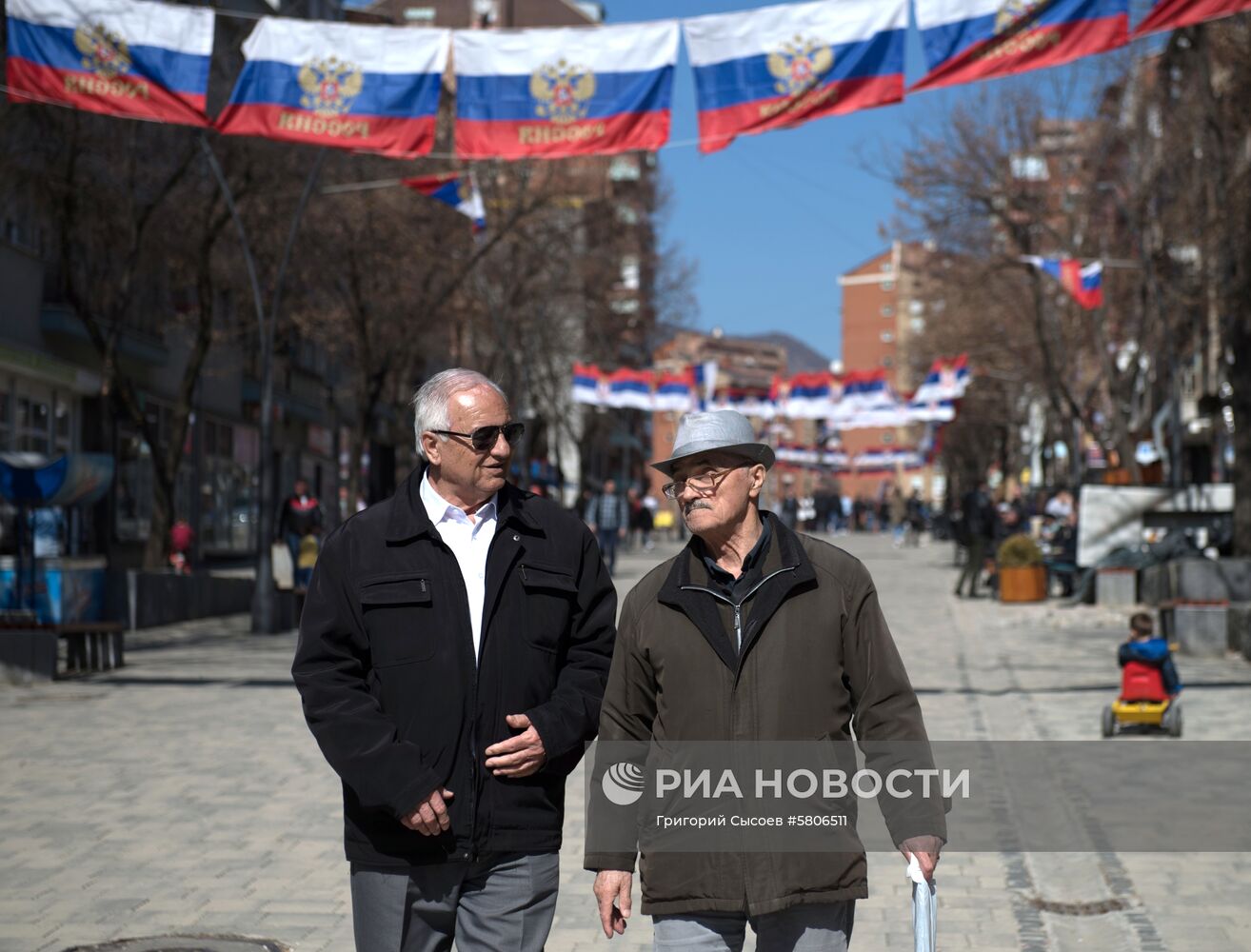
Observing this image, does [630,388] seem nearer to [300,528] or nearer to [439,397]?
[300,528]

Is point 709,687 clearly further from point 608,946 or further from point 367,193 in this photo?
point 367,193

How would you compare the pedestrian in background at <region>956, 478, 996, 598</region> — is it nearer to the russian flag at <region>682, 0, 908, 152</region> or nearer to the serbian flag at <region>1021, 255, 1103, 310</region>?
the serbian flag at <region>1021, 255, 1103, 310</region>

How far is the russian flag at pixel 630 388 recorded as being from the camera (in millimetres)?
→ 47750

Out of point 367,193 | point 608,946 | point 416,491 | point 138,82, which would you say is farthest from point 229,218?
point 416,491

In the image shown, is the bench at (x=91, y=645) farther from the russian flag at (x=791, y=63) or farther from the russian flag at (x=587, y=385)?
the russian flag at (x=587, y=385)

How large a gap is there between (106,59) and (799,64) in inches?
204

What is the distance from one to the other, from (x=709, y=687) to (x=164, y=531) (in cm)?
2415

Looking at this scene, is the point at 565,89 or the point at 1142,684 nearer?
the point at 1142,684

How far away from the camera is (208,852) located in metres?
8.05

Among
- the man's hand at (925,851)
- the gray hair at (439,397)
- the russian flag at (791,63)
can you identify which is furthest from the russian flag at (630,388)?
the man's hand at (925,851)

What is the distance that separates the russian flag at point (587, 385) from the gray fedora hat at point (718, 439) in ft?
142

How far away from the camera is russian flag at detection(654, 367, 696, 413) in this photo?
48812 millimetres

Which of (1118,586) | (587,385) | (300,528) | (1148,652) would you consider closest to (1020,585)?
(1118,586)

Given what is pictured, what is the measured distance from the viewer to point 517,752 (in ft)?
13.3
